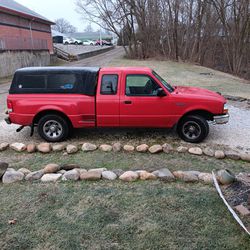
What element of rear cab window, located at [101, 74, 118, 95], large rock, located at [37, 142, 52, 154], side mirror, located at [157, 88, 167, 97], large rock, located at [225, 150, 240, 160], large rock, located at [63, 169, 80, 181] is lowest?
large rock, located at [37, 142, 52, 154]

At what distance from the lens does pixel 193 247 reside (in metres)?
3.07

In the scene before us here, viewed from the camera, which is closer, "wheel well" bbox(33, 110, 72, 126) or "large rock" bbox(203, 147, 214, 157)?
"large rock" bbox(203, 147, 214, 157)

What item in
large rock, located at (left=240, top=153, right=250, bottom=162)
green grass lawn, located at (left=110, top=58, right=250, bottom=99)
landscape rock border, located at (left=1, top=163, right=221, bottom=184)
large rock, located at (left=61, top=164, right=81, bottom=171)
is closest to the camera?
landscape rock border, located at (left=1, top=163, right=221, bottom=184)

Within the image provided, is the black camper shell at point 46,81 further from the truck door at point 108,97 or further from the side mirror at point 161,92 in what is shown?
the side mirror at point 161,92

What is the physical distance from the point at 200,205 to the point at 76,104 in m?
3.78

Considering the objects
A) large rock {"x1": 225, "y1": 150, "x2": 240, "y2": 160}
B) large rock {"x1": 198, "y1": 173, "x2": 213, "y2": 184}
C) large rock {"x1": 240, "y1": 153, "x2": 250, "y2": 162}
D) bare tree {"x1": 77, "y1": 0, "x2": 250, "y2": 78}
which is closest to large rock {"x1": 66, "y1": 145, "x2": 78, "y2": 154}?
large rock {"x1": 198, "y1": 173, "x2": 213, "y2": 184}

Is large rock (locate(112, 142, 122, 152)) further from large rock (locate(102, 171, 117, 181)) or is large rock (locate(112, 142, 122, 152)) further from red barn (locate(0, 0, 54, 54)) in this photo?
red barn (locate(0, 0, 54, 54))

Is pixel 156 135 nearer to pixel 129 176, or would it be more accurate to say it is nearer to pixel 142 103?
pixel 142 103

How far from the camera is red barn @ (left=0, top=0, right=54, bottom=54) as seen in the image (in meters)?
23.3

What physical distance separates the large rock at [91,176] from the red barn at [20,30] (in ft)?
66.7

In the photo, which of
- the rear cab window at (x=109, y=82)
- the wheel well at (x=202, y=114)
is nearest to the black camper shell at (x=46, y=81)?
the rear cab window at (x=109, y=82)

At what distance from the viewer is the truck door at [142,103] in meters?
6.44

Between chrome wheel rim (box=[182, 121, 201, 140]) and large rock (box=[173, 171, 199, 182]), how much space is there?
200cm

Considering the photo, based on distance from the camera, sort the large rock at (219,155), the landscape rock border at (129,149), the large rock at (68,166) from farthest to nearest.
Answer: the landscape rock border at (129,149), the large rock at (219,155), the large rock at (68,166)
